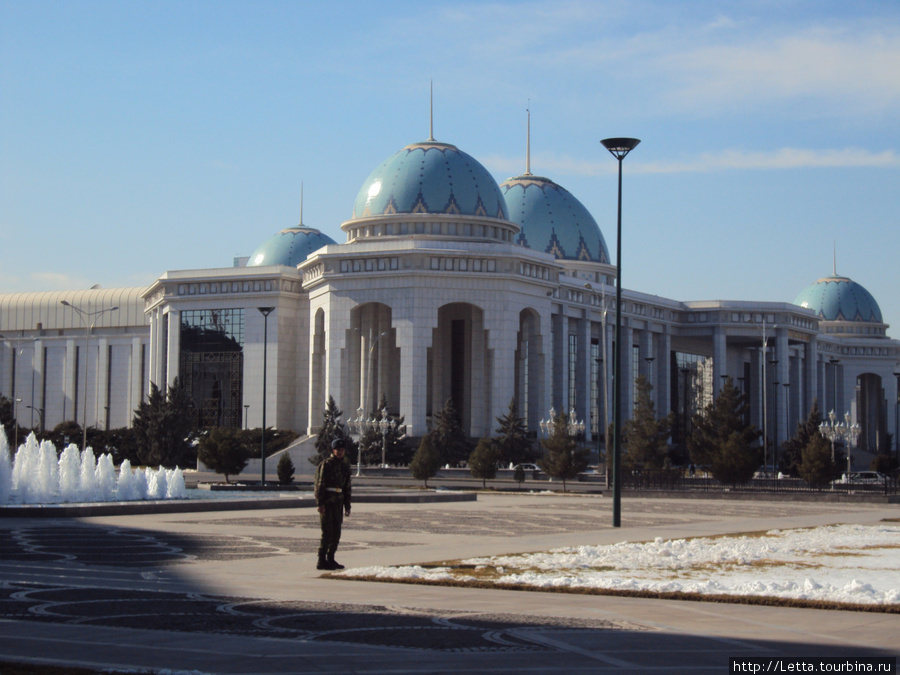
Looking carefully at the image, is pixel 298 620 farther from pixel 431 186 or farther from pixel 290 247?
pixel 290 247

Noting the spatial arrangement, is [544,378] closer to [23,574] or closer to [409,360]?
[409,360]

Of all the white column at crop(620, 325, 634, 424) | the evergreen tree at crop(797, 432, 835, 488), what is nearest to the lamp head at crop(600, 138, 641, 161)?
the evergreen tree at crop(797, 432, 835, 488)

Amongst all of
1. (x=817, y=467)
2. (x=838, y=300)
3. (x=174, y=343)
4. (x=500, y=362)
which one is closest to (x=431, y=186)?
(x=500, y=362)

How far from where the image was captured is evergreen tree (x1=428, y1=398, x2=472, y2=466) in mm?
72750

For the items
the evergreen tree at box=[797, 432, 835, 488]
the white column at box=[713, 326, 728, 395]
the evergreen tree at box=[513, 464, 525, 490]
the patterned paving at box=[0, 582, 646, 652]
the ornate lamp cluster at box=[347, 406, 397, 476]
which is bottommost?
the evergreen tree at box=[513, 464, 525, 490]

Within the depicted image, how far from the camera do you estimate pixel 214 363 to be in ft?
293

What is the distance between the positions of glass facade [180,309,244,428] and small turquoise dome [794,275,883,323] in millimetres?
68899

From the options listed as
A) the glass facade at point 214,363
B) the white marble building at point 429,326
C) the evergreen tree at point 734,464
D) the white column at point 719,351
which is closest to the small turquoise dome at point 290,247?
the white marble building at point 429,326

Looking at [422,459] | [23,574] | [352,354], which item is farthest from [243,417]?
[23,574]

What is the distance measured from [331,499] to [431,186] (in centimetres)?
6693

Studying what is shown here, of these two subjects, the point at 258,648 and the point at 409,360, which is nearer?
the point at 258,648

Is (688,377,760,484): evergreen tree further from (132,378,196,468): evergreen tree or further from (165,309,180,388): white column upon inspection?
(165,309,180,388): white column

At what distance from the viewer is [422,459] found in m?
55.3

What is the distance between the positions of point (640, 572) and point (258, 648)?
7.48 m
